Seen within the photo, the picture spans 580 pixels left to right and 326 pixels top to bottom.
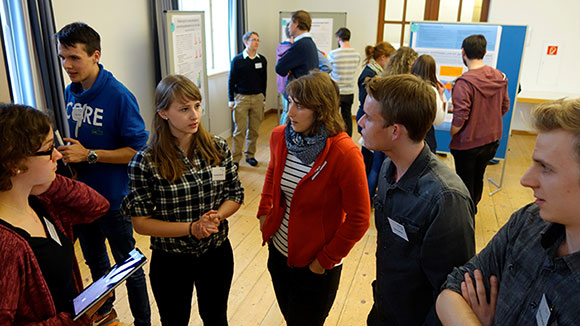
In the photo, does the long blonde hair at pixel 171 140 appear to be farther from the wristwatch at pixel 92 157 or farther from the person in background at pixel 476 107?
the person in background at pixel 476 107

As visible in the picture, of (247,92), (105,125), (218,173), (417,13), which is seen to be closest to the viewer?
(218,173)

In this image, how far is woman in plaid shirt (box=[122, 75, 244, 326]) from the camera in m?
1.64

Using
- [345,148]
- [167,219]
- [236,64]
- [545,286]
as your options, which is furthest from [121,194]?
[236,64]

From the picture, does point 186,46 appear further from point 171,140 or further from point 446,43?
point 171,140

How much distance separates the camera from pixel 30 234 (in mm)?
1260

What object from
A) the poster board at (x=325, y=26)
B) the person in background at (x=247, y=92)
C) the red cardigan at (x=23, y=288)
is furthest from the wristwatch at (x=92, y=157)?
the poster board at (x=325, y=26)

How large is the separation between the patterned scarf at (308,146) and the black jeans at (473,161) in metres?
2.25

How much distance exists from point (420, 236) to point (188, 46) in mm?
4086

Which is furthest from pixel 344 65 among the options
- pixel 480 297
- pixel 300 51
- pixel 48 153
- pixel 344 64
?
pixel 480 297

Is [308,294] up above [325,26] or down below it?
below

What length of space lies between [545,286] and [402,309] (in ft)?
1.86

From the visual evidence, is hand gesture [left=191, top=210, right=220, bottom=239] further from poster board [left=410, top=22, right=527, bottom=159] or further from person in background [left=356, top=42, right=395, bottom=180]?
poster board [left=410, top=22, right=527, bottom=159]

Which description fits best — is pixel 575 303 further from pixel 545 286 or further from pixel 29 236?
pixel 29 236

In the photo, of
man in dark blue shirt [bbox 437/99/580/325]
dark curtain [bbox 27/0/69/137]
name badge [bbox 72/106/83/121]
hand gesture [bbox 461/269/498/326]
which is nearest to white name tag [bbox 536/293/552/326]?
man in dark blue shirt [bbox 437/99/580/325]
